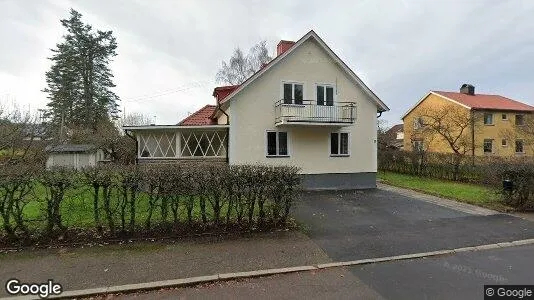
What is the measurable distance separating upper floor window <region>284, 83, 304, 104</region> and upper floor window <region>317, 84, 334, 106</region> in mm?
980

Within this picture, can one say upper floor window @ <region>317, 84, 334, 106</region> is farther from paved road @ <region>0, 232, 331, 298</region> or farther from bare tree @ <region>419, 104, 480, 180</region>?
bare tree @ <region>419, 104, 480, 180</region>

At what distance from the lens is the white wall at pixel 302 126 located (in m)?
15.1

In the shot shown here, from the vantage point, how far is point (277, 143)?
15.6m

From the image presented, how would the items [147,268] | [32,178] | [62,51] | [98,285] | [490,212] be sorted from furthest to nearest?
[62,51] < [490,212] < [32,178] < [147,268] < [98,285]

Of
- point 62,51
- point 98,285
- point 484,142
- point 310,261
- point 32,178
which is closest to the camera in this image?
point 98,285

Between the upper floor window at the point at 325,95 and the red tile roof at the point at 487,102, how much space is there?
22.2 metres

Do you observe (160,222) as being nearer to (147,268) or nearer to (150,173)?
(150,173)

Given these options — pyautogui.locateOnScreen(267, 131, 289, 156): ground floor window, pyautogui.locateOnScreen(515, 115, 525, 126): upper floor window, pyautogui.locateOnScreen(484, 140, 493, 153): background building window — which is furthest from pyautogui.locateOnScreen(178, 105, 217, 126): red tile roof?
pyautogui.locateOnScreen(515, 115, 525, 126): upper floor window

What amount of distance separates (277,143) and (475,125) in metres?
23.2

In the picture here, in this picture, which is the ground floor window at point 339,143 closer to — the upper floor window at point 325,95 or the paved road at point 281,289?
the upper floor window at point 325,95

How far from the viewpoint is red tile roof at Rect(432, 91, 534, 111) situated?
104ft

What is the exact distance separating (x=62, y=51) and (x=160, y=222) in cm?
3737

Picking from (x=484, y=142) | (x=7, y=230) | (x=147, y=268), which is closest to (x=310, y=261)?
(x=147, y=268)

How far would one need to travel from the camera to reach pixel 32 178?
627 centimetres
